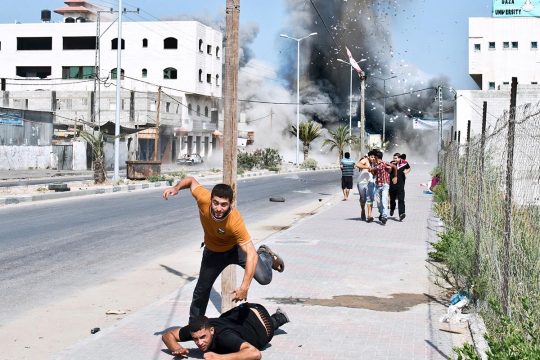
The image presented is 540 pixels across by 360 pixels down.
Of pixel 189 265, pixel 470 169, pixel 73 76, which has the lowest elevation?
pixel 189 265

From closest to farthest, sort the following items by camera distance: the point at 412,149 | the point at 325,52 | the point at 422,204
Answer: the point at 422,204, the point at 325,52, the point at 412,149

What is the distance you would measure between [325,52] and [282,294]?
254ft

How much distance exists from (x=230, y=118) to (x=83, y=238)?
765 centimetres

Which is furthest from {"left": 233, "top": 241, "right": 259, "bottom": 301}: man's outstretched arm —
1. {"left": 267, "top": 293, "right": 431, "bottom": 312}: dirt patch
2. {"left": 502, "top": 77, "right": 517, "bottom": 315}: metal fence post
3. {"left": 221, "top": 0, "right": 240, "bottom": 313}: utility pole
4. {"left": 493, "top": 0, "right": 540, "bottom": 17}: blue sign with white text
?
{"left": 493, "top": 0, "right": 540, "bottom": 17}: blue sign with white text

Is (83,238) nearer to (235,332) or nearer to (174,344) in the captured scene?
(174,344)

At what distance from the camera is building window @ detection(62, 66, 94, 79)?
79188mm

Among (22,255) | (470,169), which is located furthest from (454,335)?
(22,255)

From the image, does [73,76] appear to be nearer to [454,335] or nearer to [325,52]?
[325,52]

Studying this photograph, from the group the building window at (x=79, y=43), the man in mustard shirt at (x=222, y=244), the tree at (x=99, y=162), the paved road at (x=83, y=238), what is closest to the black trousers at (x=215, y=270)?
the man in mustard shirt at (x=222, y=244)

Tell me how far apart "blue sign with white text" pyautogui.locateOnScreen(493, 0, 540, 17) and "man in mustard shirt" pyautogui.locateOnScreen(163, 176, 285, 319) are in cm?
5757

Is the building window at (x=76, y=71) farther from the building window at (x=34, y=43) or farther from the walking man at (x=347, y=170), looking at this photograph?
the walking man at (x=347, y=170)

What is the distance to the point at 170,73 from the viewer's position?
75.4m

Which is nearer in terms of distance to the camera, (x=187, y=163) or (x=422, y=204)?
(x=422, y=204)

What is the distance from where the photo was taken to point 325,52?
8519 cm
